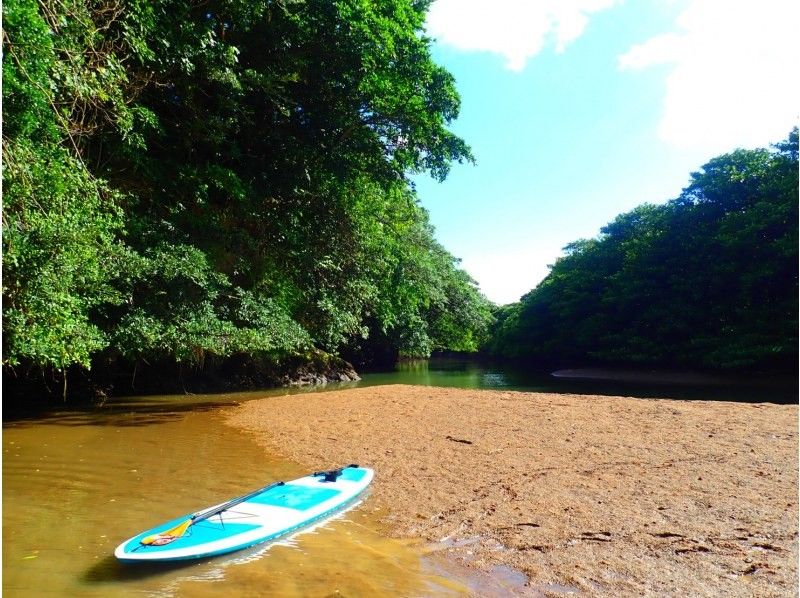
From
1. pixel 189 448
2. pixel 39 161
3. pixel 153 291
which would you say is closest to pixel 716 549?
pixel 189 448

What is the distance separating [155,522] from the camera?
15.8 ft

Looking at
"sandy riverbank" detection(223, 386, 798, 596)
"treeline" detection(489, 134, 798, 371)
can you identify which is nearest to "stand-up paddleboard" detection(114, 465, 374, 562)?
"sandy riverbank" detection(223, 386, 798, 596)

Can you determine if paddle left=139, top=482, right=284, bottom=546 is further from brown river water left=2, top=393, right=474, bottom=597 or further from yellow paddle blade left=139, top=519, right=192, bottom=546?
brown river water left=2, top=393, right=474, bottom=597

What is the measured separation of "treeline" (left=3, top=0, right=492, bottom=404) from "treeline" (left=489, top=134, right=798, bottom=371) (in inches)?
745

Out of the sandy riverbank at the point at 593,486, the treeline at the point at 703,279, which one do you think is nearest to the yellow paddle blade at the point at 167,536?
the sandy riverbank at the point at 593,486

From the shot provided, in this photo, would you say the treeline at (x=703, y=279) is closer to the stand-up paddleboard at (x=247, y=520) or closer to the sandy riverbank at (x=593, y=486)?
the sandy riverbank at (x=593, y=486)

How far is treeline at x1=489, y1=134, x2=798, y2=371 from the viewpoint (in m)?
24.8

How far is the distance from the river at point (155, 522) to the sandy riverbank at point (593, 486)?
0.51 metres

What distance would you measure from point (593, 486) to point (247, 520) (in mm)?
3628

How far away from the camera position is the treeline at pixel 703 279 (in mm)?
24828

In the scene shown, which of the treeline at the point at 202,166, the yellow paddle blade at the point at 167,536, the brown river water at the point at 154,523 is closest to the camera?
the brown river water at the point at 154,523

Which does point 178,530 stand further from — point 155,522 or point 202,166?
point 202,166

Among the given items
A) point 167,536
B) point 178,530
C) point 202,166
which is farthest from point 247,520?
point 202,166

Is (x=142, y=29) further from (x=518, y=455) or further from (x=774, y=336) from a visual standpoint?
(x=774, y=336)
